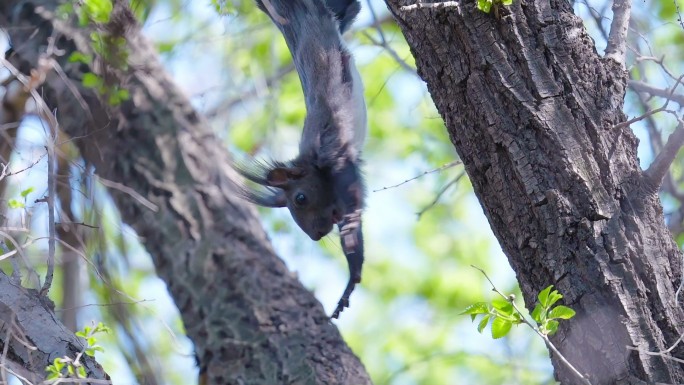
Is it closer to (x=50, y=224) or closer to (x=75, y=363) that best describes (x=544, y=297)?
(x=75, y=363)

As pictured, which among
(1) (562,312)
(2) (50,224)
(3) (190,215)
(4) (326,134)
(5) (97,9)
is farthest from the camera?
(3) (190,215)

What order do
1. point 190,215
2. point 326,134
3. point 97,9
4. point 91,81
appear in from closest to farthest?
point 97,9, point 91,81, point 326,134, point 190,215

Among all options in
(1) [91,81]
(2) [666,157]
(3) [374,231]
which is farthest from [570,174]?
(3) [374,231]

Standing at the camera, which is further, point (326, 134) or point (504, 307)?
point (326, 134)

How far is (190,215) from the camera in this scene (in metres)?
4.43

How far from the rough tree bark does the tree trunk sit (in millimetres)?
1459

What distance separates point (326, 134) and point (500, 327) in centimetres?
215

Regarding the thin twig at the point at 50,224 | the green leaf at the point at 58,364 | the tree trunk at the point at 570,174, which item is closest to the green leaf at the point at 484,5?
the tree trunk at the point at 570,174

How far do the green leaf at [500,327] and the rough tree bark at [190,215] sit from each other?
4.64ft

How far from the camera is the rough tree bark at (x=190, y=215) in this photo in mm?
3757

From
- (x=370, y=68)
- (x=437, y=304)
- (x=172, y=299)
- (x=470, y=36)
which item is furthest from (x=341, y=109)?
(x=437, y=304)

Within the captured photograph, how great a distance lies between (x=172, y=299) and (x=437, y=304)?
5105 millimetres

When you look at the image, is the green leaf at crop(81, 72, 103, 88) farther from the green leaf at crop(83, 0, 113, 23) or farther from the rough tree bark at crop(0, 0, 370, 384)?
the green leaf at crop(83, 0, 113, 23)

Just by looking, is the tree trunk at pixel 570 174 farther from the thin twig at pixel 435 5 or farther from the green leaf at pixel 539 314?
the green leaf at pixel 539 314
